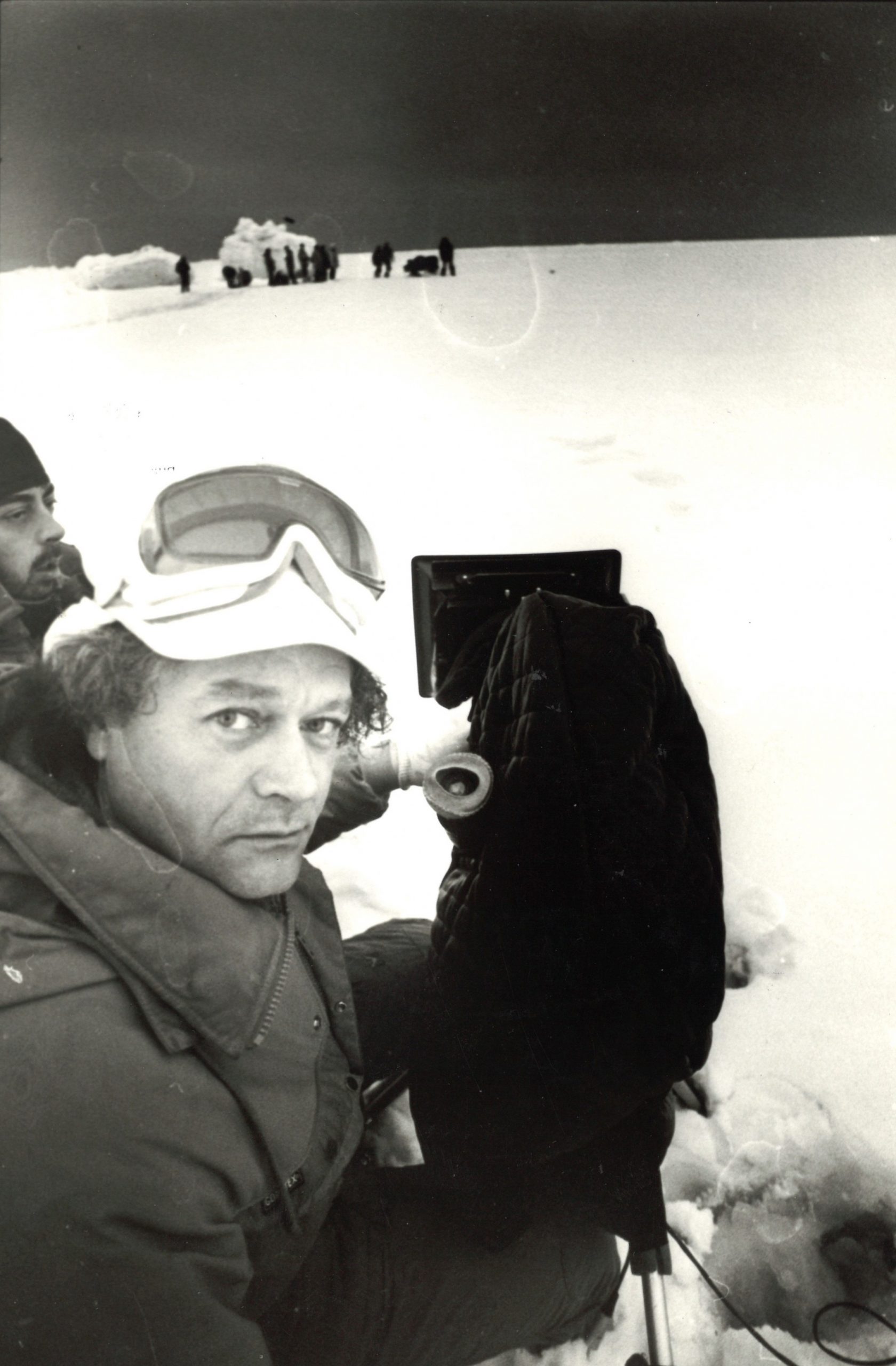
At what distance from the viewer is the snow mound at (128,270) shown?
1595 millimetres

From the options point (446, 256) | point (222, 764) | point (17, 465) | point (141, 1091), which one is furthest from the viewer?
point (446, 256)

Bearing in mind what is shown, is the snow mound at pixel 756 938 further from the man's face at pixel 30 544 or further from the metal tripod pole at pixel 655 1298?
the man's face at pixel 30 544

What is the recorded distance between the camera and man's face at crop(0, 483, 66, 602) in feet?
4.80

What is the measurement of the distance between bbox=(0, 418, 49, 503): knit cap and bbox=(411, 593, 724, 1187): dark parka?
73 centimetres

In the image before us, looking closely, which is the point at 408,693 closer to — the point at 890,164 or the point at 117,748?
the point at 117,748

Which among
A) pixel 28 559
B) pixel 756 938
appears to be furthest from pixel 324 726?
pixel 756 938

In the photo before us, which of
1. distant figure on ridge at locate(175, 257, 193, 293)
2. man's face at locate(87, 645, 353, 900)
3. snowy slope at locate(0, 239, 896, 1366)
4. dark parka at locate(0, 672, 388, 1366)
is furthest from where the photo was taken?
distant figure on ridge at locate(175, 257, 193, 293)

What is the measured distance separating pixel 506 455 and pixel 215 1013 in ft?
3.14

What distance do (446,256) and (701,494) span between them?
22.9 inches

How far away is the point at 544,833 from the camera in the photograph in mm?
1478

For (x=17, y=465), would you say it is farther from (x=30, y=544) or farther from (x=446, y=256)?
(x=446, y=256)

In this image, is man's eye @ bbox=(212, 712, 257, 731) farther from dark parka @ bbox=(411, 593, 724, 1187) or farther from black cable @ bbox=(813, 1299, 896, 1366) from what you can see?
black cable @ bbox=(813, 1299, 896, 1366)

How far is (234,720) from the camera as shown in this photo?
4.63 ft

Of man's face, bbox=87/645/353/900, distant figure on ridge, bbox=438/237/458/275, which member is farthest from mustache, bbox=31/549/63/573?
distant figure on ridge, bbox=438/237/458/275
